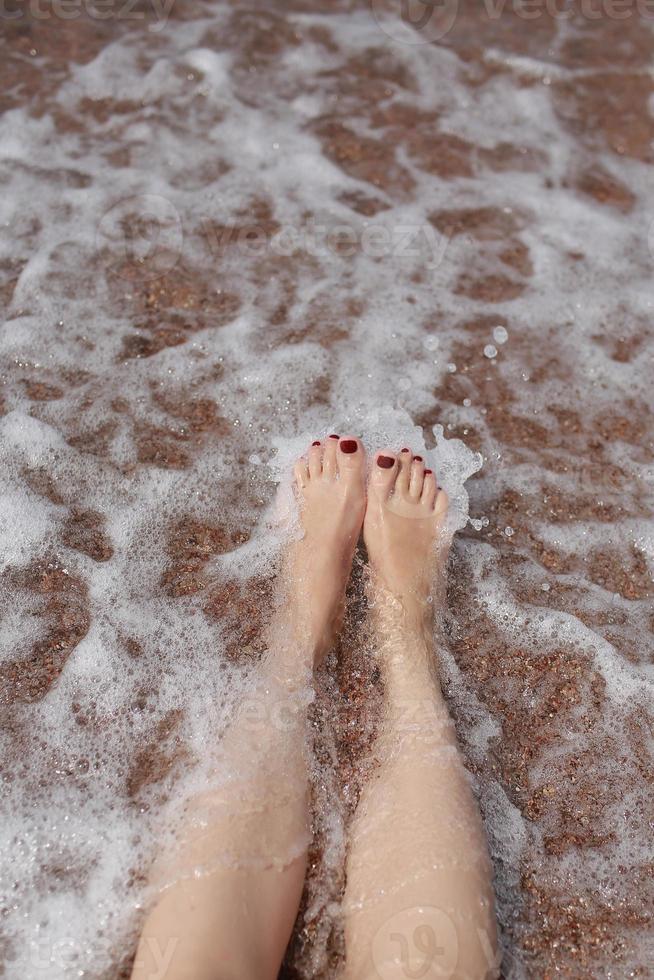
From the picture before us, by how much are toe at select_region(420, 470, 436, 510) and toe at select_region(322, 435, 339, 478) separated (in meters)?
0.24

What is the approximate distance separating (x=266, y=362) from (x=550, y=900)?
154cm

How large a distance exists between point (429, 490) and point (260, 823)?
95 cm

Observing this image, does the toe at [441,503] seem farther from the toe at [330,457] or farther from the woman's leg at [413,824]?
→ the toe at [330,457]

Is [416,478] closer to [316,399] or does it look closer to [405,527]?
[405,527]

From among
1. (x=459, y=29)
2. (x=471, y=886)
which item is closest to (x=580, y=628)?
(x=471, y=886)

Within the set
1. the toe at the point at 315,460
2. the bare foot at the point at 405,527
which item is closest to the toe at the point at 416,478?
the bare foot at the point at 405,527

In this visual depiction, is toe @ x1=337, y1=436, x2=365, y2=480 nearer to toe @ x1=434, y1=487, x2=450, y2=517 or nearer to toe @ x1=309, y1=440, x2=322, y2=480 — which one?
toe @ x1=309, y1=440, x2=322, y2=480

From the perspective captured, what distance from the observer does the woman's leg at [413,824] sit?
137 cm

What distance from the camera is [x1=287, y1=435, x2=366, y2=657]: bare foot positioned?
188 cm

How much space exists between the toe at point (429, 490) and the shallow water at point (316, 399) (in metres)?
0.12

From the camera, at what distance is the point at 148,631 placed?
187cm

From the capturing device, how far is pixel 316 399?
7.59 feet

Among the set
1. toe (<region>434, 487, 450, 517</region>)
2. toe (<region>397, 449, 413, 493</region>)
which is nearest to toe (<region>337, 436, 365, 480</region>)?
toe (<region>397, 449, 413, 493</region>)

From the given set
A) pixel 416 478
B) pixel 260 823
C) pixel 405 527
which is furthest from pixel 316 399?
pixel 260 823
